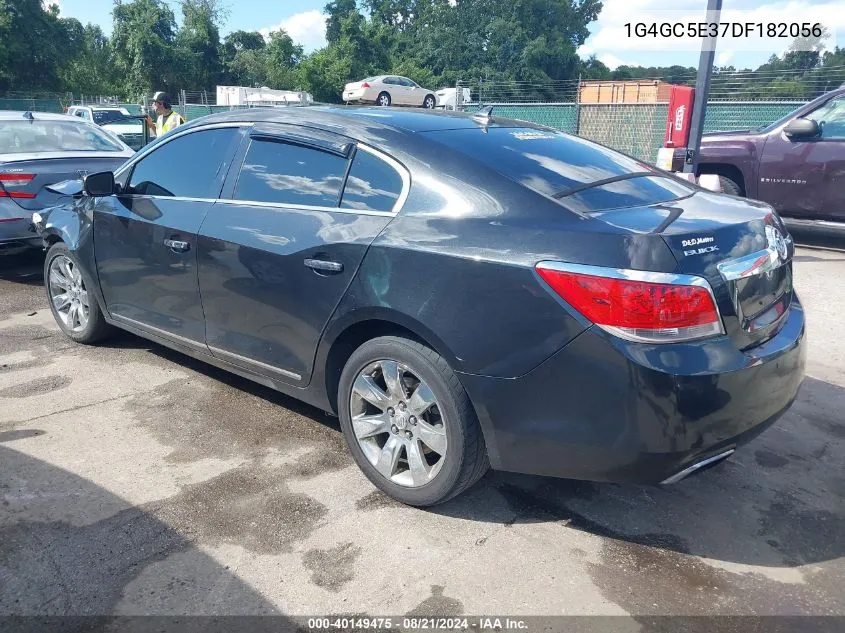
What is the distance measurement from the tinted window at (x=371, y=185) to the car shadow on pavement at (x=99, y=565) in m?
1.57

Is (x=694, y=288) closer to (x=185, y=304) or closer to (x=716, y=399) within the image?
(x=716, y=399)

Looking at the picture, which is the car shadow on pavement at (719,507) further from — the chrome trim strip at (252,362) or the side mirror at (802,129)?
the side mirror at (802,129)

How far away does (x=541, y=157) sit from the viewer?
3211 mm

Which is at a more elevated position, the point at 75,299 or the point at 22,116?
the point at 22,116

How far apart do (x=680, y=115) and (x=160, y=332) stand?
634cm

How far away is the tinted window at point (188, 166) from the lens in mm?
3865

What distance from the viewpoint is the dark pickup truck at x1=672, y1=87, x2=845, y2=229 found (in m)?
7.90

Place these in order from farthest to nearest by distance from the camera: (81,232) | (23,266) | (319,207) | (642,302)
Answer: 1. (23,266)
2. (81,232)
3. (319,207)
4. (642,302)

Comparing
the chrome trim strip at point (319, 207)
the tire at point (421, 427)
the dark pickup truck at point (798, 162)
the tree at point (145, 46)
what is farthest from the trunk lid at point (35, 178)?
the tree at point (145, 46)

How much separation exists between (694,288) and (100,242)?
3.70 meters

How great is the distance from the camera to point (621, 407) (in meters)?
2.47

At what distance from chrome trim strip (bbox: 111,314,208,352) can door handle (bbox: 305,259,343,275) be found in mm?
1069

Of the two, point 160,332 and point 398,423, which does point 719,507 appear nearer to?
point 398,423

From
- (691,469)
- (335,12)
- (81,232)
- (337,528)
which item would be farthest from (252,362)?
(335,12)
